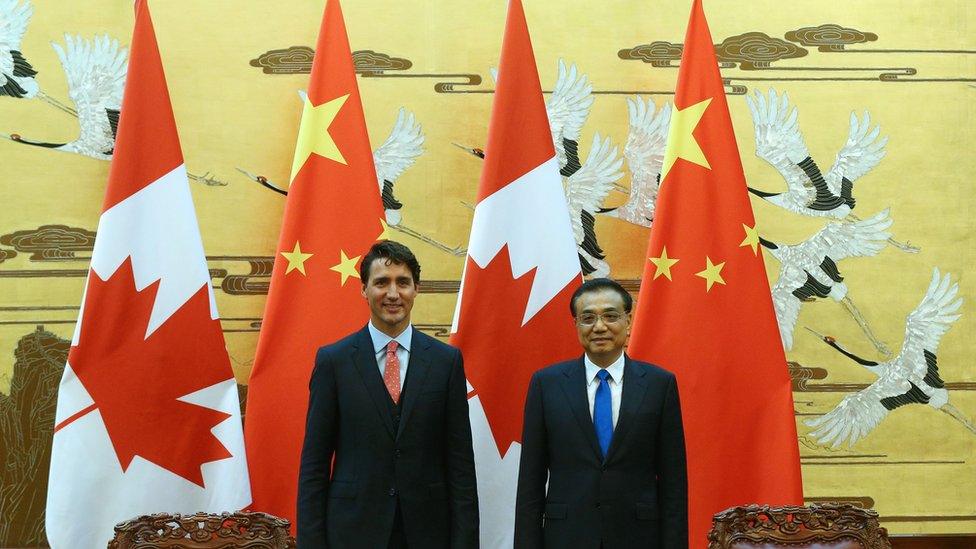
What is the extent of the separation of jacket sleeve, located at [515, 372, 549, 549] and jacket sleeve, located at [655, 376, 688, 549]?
0.34 metres

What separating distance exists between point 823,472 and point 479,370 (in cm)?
161

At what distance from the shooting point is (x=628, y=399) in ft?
9.29

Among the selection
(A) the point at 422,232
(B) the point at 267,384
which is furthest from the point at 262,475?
(A) the point at 422,232

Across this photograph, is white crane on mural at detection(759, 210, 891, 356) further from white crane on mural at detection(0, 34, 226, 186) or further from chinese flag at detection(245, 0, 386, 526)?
white crane on mural at detection(0, 34, 226, 186)

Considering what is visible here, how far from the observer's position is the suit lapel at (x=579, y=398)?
9.18 feet

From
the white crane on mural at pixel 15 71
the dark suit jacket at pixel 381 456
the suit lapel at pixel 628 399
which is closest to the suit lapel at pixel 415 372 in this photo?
the dark suit jacket at pixel 381 456

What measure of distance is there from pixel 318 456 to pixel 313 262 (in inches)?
44.0

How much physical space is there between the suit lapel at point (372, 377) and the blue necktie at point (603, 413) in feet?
2.01

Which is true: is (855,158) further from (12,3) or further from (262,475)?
(12,3)

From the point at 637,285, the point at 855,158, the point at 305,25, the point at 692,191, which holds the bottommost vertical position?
the point at 637,285

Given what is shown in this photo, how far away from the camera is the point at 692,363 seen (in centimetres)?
366

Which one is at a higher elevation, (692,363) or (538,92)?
(538,92)

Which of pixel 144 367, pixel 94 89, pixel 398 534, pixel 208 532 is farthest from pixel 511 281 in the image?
pixel 94 89

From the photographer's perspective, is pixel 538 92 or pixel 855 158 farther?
pixel 855 158
